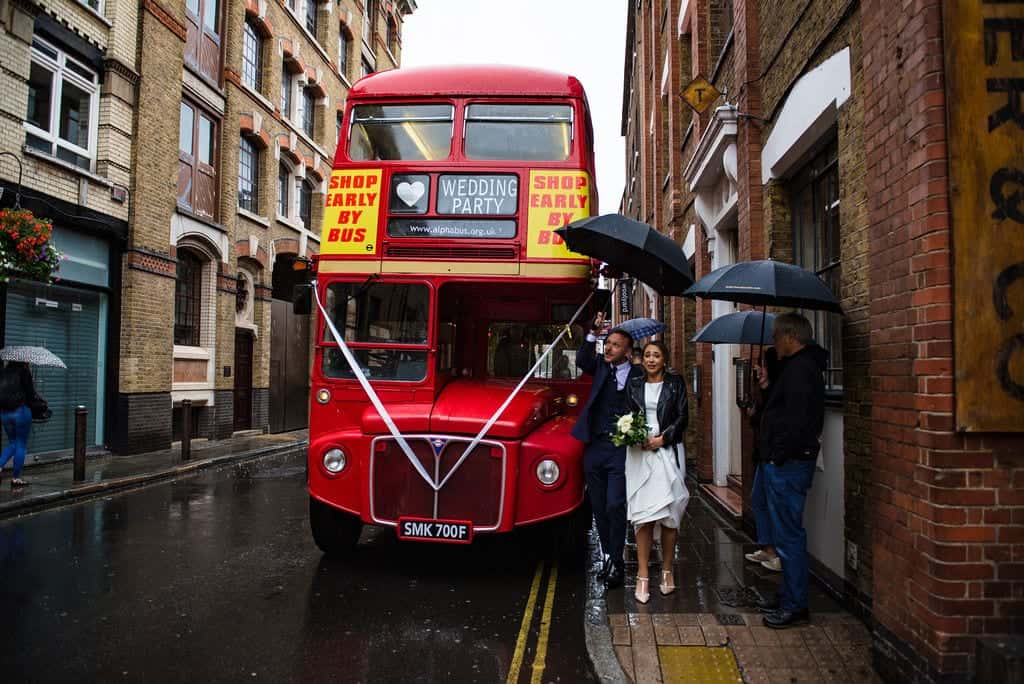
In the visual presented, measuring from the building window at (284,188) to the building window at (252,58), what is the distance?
2369mm

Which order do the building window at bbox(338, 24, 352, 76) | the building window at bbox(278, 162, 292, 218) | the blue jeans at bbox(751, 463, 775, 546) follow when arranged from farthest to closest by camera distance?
the building window at bbox(338, 24, 352, 76)
the building window at bbox(278, 162, 292, 218)
the blue jeans at bbox(751, 463, 775, 546)

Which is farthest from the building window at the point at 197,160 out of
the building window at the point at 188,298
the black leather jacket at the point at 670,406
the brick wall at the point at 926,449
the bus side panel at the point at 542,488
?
the brick wall at the point at 926,449

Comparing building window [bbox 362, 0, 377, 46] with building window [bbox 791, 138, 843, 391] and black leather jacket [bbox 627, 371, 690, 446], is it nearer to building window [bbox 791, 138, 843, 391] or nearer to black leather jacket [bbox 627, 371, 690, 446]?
building window [bbox 791, 138, 843, 391]

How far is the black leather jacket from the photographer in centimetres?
514

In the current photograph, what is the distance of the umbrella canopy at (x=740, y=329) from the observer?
5953 millimetres

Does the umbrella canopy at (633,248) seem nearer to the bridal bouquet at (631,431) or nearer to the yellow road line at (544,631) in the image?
the bridal bouquet at (631,431)

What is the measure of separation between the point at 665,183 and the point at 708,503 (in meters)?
7.52

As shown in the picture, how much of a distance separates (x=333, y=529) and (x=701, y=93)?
258 inches

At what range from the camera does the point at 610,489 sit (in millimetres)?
5383

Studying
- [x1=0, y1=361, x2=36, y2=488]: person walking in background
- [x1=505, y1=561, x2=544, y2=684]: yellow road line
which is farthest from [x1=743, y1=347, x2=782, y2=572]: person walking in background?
[x1=0, y1=361, x2=36, y2=488]: person walking in background

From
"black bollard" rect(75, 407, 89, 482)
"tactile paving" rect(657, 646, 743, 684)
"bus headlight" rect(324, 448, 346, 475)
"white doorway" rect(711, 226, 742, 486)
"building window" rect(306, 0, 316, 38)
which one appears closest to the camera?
"tactile paving" rect(657, 646, 743, 684)

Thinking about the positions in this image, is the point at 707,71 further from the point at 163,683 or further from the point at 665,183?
the point at 163,683

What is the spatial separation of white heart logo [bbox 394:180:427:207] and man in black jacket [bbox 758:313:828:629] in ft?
11.7

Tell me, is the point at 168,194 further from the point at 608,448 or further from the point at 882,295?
the point at 882,295
